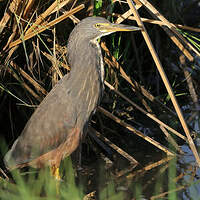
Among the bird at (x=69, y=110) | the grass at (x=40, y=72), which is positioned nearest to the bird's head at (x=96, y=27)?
the bird at (x=69, y=110)

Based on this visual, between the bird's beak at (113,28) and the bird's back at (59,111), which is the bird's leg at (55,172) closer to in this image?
the bird's back at (59,111)

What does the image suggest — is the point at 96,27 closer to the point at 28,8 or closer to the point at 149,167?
the point at 28,8

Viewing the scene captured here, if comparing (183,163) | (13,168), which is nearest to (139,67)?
(183,163)

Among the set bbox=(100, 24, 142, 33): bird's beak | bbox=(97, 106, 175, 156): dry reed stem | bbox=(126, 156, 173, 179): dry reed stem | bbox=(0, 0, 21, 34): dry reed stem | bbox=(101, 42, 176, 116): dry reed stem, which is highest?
bbox=(0, 0, 21, 34): dry reed stem

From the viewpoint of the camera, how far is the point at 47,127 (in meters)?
3.45

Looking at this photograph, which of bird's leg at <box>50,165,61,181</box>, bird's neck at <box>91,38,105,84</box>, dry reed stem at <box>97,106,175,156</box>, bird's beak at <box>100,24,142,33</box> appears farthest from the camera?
dry reed stem at <box>97,106,175,156</box>

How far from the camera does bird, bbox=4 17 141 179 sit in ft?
11.1

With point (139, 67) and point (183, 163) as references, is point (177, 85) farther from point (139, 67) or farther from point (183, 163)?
point (183, 163)

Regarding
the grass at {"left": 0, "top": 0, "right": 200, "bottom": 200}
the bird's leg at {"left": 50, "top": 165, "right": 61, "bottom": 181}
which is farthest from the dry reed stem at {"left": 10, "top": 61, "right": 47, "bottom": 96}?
the bird's leg at {"left": 50, "top": 165, "right": 61, "bottom": 181}

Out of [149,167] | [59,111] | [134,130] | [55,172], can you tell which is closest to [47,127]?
[59,111]

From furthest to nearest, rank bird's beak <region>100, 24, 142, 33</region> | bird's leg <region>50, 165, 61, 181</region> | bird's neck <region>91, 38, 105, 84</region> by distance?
bird's leg <region>50, 165, 61, 181</region>, bird's neck <region>91, 38, 105, 84</region>, bird's beak <region>100, 24, 142, 33</region>

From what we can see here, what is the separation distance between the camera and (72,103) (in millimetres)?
3412

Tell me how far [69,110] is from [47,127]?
23cm

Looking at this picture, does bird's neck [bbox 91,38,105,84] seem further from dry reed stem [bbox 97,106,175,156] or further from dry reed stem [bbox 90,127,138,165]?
dry reed stem [bbox 90,127,138,165]
